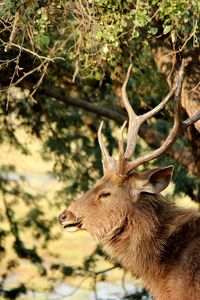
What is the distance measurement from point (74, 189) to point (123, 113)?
6.51ft

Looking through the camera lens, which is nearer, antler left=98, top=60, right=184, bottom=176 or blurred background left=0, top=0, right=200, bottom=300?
antler left=98, top=60, right=184, bottom=176

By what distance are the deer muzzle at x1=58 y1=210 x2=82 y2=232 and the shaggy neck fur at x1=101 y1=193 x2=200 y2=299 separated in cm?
30

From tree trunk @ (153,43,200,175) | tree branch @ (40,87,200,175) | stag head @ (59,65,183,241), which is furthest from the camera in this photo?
tree branch @ (40,87,200,175)

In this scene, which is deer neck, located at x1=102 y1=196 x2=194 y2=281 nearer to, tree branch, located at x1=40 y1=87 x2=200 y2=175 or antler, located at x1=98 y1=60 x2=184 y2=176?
antler, located at x1=98 y1=60 x2=184 y2=176

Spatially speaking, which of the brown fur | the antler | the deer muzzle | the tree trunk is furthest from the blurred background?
the deer muzzle

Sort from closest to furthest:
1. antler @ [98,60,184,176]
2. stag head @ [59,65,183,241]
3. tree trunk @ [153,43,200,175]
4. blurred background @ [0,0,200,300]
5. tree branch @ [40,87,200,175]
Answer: antler @ [98,60,184,176]
stag head @ [59,65,183,241]
blurred background @ [0,0,200,300]
tree trunk @ [153,43,200,175]
tree branch @ [40,87,200,175]

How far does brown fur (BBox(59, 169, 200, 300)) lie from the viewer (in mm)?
9141

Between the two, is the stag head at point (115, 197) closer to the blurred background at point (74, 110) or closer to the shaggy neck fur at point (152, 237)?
the shaggy neck fur at point (152, 237)

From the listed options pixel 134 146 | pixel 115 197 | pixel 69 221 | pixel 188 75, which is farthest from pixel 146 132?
pixel 69 221

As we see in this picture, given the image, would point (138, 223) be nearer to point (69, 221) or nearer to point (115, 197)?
point (115, 197)

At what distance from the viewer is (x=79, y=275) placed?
14.7m

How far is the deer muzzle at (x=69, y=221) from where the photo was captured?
30.0 feet

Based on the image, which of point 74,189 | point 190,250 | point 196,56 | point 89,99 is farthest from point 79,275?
point 190,250

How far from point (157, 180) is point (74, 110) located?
211 inches
